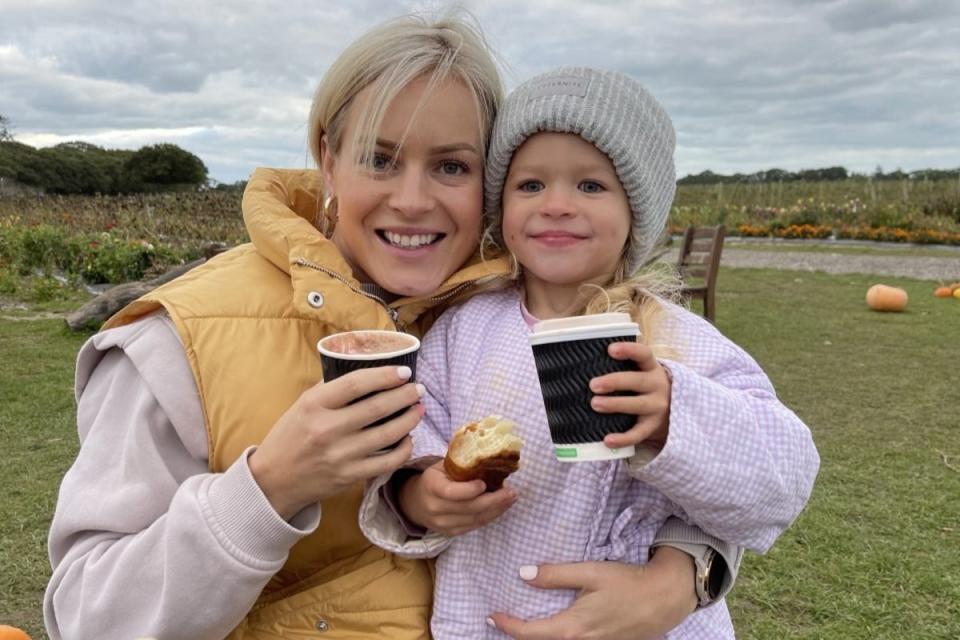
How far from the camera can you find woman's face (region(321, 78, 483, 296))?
78.2 inches

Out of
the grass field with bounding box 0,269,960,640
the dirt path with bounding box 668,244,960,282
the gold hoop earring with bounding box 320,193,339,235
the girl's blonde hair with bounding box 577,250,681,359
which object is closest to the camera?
the girl's blonde hair with bounding box 577,250,681,359

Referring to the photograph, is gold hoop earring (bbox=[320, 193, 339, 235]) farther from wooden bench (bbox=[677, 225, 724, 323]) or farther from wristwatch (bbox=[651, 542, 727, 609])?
wooden bench (bbox=[677, 225, 724, 323])

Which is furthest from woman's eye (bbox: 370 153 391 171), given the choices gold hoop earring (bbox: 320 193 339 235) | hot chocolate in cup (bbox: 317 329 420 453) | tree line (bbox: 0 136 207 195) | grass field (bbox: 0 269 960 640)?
tree line (bbox: 0 136 207 195)

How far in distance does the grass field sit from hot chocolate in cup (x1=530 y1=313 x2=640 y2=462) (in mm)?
2557

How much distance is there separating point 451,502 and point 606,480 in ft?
1.21

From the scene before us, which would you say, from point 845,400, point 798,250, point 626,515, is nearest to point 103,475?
point 626,515

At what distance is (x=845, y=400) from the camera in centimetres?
712

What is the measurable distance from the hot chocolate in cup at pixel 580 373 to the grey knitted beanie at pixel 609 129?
2.24 feet

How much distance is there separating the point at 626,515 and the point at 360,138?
3.57 ft

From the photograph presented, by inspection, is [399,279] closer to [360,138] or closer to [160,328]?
[360,138]

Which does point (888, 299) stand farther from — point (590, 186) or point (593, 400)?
point (593, 400)

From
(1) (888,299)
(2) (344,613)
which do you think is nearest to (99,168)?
(1) (888,299)

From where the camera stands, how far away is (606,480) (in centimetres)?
185

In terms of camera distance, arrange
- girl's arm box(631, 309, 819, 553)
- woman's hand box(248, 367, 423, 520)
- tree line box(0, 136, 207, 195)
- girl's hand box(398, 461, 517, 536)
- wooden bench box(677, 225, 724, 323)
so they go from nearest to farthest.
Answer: woman's hand box(248, 367, 423, 520) → girl's arm box(631, 309, 819, 553) → girl's hand box(398, 461, 517, 536) → wooden bench box(677, 225, 724, 323) → tree line box(0, 136, 207, 195)
